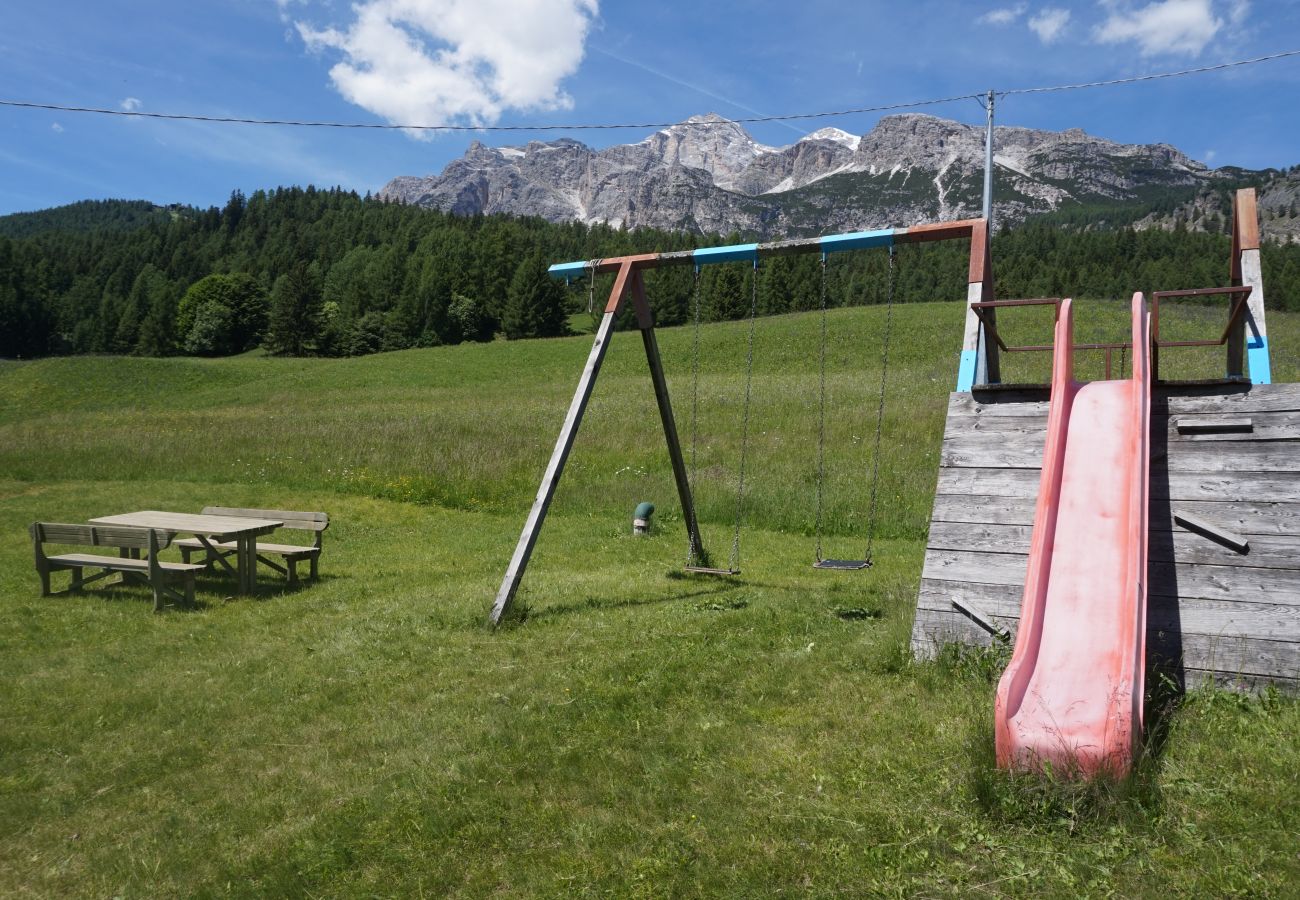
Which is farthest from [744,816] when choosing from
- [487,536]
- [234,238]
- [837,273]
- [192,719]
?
[234,238]

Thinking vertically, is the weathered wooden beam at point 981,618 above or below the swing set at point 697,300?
below

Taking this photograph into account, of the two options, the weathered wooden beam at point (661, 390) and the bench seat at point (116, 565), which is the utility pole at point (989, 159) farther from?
the bench seat at point (116, 565)

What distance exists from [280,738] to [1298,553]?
6450 millimetres

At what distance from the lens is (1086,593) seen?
4656mm

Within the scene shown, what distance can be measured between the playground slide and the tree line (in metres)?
53.9

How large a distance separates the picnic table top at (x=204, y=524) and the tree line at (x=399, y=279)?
49.0 meters

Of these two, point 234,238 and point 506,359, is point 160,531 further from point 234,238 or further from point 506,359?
point 234,238

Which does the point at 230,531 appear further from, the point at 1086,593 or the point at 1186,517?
the point at 1186,517

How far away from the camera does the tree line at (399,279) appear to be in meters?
79.6

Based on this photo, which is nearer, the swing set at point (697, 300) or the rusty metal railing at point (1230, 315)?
the rusty metal railing at point (1230, 315)

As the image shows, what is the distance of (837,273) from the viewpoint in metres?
99.1

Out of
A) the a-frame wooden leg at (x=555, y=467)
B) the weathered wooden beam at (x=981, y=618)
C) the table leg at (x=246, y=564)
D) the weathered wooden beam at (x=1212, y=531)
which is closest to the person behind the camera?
the weathered wooden beam at (x=1212, y=531)

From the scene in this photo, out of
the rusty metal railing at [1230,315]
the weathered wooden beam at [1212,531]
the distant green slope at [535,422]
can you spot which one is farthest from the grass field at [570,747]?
the distant green slope at [535,422]

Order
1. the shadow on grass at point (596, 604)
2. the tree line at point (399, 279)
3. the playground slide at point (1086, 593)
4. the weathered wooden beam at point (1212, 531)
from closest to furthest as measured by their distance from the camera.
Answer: the playground slide at point (1086, 593) < the weathered wooden beam at point (1212, 531) < the shadow on grass at point (596, 604) < the tree line at point (399, 279)
